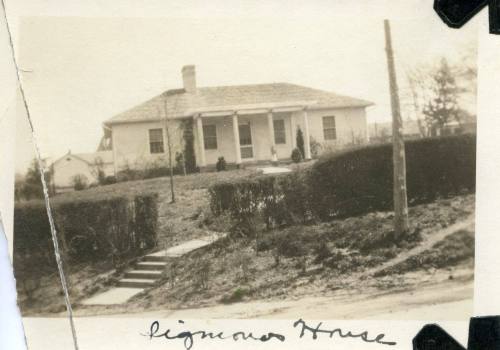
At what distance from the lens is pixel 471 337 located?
79 centimetres

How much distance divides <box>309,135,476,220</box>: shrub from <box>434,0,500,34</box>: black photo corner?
19 centimetres

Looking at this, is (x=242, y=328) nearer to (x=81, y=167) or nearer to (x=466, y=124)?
(x=81, y=167)

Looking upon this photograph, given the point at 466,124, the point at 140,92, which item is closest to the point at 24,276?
→ the point at 140,92

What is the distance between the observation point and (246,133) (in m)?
0.81

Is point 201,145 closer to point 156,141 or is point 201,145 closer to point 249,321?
point 156,141

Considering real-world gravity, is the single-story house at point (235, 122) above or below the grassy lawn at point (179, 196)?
above

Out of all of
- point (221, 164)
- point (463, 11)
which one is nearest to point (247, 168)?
point (221, 164)

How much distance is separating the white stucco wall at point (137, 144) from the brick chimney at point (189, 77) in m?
0.06

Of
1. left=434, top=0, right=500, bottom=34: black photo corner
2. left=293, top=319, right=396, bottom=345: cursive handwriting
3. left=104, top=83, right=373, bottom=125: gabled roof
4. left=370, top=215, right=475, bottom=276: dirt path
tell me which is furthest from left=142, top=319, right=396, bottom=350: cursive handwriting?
left=434, top=0, right=500, bottom=34: black photo corner

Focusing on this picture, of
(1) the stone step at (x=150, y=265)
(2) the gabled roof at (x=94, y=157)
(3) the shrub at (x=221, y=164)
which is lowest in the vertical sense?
(1) the stone step at (x=150, y=265)

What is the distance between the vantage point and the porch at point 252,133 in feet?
2.64

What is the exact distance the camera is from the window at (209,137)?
0.81 m

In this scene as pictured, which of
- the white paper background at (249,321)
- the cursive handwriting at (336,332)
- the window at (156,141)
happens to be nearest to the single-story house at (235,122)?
the window at (156,141)

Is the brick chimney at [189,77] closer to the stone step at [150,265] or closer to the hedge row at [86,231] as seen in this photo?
the hedge row at [86,231]
